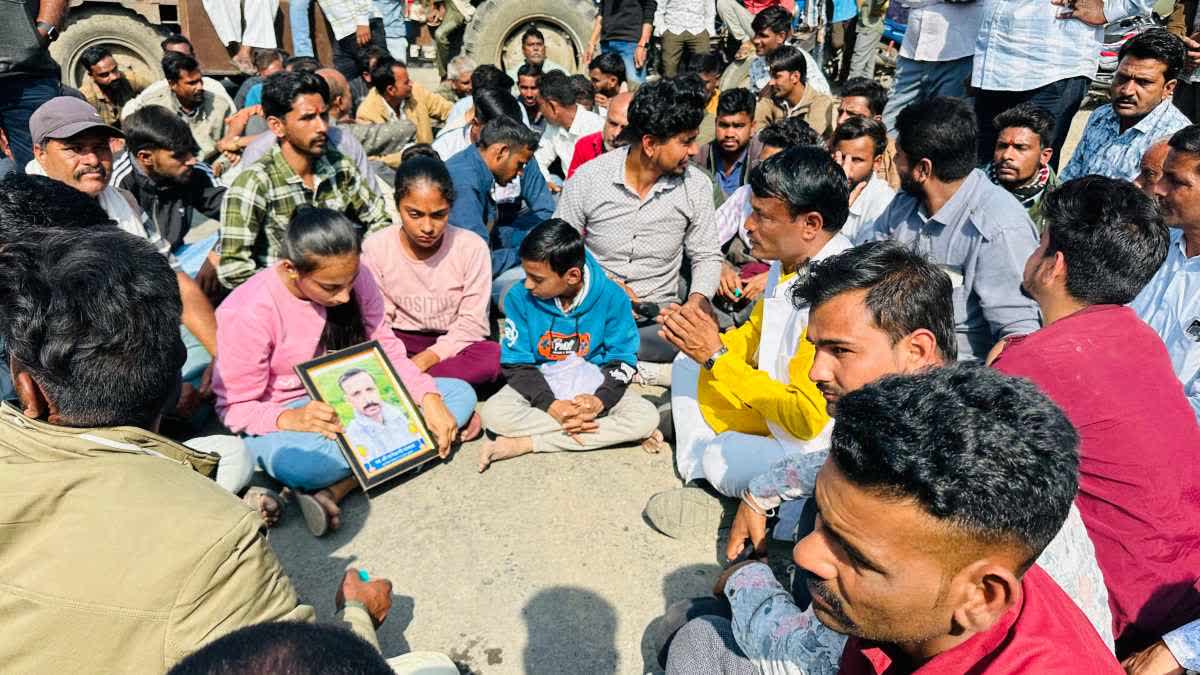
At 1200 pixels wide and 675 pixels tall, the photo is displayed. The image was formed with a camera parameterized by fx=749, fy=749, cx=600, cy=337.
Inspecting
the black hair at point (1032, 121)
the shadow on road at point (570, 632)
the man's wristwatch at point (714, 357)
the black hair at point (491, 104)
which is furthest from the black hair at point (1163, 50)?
the shadow on road at point (570, 632)

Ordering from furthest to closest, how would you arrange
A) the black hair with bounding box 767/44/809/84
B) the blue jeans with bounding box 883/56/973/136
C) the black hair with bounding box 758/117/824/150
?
the black hair with bounding box 767/44/809/84
the blue jeans with bounding box 883/56/973/136
the black hair with bounding box 758/117/824/150

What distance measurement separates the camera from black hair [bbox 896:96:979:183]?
335 centimetres

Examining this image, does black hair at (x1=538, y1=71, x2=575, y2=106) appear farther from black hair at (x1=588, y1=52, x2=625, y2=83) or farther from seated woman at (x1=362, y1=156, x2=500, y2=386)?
seated woman at (x1=362, y1=156, x2=500, y2=386)

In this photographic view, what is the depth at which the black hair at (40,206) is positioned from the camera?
2.77 meters

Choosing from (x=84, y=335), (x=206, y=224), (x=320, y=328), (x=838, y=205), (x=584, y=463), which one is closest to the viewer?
(x=84, y=335)

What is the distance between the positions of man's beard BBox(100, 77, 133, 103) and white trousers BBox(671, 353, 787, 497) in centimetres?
717

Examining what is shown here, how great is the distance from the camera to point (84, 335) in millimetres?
1629

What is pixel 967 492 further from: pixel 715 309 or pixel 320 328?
pixel 715 309

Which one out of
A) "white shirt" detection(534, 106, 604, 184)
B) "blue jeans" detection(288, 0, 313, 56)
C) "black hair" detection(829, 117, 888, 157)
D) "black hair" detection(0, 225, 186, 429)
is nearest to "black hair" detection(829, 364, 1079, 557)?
"black hair" detection(0, 225, 186, 429)

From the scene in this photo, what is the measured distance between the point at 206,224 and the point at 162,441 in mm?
5420

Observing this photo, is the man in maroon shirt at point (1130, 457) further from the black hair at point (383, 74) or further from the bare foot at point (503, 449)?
the black hair at point (383, 74)

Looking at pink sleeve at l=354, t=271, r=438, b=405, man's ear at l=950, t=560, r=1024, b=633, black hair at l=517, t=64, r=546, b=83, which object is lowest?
pink sleeve at l=354, t=271, r=438, b=405

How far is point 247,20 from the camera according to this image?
8.64m

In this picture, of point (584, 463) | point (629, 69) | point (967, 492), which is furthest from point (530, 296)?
point (629, 69)
